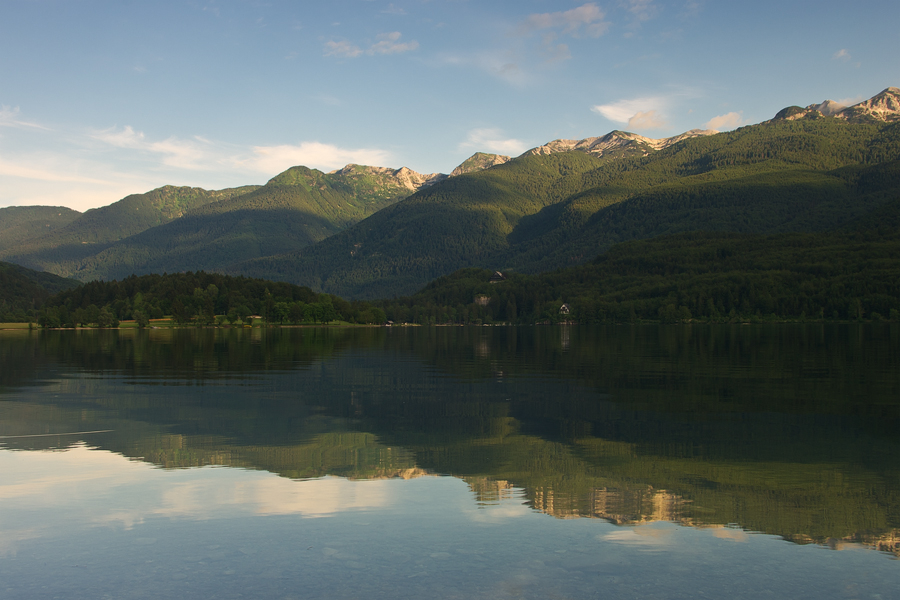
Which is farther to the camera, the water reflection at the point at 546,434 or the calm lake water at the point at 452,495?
the water reflection at the point at 546,434

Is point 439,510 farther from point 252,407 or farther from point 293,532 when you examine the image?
point 252,407

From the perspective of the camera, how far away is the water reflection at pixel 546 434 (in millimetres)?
16156

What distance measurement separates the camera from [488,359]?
216ft

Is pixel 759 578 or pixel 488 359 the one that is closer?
pixel 759 578

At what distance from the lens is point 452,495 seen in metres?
16.9

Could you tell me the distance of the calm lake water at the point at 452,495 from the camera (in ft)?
38.8

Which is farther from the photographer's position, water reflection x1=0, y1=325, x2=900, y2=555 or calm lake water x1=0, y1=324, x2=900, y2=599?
water reflection x1=0, y1=325, x2=900, y2=555

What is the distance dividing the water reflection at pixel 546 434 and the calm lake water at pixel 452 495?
135 mm

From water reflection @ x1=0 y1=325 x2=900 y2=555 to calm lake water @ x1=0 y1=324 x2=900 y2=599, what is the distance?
0.14 metres

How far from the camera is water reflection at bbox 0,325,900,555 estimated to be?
16.2 meters

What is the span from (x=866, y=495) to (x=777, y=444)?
6196 mm

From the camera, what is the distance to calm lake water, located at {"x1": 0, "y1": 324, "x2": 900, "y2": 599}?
466 inches

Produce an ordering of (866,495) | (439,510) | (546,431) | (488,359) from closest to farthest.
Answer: (439,510) < (866,495) < (546,431) < (488,359)

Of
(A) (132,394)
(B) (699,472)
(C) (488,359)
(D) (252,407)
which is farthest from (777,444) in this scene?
(C) (488,359)
